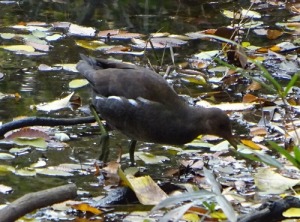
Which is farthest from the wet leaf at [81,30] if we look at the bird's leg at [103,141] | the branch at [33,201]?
the branch at [33,201]

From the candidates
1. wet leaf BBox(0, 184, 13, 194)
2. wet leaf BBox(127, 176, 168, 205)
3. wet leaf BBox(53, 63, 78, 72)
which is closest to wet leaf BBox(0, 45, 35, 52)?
wet leaf BBox(53, 63, 78, 72)

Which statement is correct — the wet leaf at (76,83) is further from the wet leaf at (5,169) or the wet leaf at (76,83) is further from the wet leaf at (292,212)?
the wet leaf at (292,212)

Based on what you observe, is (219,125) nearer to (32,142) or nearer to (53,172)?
(53,172)

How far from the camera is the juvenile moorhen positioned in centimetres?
571

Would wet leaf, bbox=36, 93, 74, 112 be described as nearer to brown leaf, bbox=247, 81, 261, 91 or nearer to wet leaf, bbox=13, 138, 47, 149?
wet leaf, bbox=13, 138, 47, 149

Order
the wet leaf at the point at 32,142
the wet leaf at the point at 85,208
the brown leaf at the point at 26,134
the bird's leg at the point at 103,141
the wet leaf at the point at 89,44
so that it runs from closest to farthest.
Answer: the wet leaf at the point at 85,208 < the bird's leg at the point at 103,141 < the wet leaf at the point at 32,142 < the brown leaf at the point at 26,134 < the wet leaf at the point at 89,44

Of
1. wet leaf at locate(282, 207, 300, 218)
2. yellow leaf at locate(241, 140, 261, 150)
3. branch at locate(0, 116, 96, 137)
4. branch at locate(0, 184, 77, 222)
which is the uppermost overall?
branch at locate(0, 184, 77, 222)

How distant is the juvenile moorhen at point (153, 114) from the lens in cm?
571

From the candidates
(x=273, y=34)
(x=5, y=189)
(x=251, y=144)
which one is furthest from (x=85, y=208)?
(x=273, y=34)

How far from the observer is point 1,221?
3.56 metres

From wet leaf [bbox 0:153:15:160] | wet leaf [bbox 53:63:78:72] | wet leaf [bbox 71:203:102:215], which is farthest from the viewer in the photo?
wet leaf [bbox 53:63:78:72]

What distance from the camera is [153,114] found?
5.74 meters

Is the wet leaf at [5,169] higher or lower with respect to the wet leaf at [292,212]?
lower

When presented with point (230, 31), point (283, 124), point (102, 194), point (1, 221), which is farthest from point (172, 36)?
point (1, 221)
